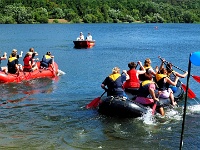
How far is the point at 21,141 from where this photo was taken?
32.6 feet

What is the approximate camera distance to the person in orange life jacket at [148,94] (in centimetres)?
1165

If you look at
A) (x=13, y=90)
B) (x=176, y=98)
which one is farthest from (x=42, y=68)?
(x=176, y=98)

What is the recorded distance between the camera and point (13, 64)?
18.0m

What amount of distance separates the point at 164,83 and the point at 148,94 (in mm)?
726

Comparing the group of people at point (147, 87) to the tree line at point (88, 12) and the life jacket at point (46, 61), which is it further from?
the tree line at point (88, 12)

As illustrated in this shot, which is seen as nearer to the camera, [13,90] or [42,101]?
[42,101]

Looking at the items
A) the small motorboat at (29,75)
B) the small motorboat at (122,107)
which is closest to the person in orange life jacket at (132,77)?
the small motorboat at (122,107)

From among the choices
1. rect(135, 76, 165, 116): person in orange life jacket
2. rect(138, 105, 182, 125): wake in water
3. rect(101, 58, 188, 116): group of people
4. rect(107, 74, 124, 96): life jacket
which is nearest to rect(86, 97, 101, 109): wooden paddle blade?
rect(101, 58, 188, 116): group of people

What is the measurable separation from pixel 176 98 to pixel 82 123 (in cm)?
400

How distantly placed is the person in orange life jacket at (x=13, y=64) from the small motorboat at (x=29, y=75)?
27cm

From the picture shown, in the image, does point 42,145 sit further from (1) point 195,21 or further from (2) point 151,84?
(1) point 195,21

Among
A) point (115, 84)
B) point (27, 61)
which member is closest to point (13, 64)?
point (27, 61)

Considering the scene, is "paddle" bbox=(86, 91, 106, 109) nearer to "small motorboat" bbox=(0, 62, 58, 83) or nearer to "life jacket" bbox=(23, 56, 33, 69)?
"small motorboat" bbox=(0, 62, 58, 83)

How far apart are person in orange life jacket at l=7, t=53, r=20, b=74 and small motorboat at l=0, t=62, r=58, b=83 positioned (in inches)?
10.5
